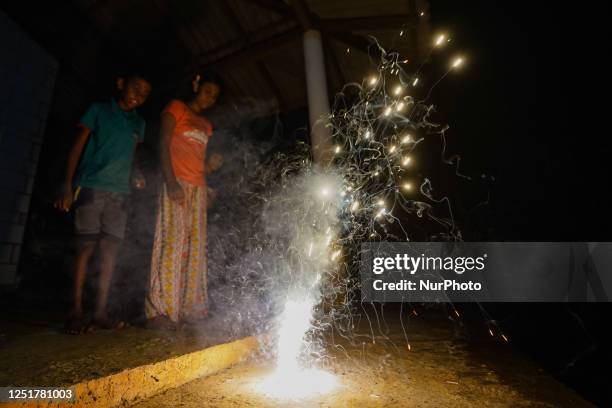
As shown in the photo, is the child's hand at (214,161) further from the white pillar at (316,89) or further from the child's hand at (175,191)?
the white pillar at (316,89)

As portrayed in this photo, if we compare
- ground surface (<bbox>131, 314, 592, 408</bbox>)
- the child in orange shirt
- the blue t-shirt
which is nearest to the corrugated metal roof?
the child in orange shirt

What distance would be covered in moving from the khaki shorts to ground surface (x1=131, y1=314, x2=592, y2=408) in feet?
5.05

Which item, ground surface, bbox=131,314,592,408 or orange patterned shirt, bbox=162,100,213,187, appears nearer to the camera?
ground surface, bbox=131,314,592,408

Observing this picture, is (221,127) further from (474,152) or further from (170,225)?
(474,152)

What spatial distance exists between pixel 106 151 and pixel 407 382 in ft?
10.1

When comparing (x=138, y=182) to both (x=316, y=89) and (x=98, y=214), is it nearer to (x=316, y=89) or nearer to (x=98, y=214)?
(x=98, y=214)

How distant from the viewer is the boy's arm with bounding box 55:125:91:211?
2736 mm

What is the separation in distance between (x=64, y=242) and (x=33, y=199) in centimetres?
94

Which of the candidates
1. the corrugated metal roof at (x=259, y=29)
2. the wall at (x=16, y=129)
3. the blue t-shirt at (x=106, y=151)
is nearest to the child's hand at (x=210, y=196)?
the blue t-shirt at (x=106, y=151)

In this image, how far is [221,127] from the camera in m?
5.84

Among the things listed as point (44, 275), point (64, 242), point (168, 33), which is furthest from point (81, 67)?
point (44, 275)

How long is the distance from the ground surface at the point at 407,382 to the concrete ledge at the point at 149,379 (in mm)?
72

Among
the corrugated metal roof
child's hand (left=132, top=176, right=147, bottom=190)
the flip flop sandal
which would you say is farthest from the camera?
the corrugated metal roof

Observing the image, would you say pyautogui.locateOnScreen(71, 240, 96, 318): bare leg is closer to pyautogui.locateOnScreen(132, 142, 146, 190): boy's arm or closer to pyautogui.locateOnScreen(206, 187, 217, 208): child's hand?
pyautogui.locateOnScreen(132, 142, 146, 190): boy's arm
